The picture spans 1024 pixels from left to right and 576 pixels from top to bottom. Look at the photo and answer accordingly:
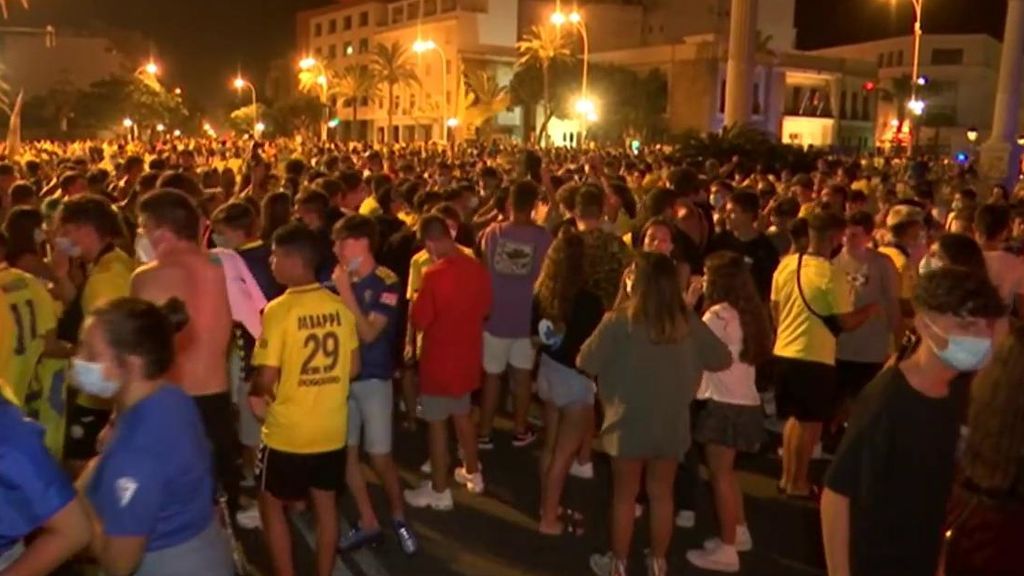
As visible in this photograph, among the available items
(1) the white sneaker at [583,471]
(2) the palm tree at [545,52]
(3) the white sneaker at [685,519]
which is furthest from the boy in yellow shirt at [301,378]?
(2) the palm tree at [545,52]

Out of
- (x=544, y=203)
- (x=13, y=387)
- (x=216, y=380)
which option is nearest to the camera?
(x=13, y=387)

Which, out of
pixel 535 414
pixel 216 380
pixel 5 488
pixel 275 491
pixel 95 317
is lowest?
pixel 535 414

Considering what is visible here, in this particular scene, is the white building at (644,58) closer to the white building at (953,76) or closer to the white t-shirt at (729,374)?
the white building at (953,76)

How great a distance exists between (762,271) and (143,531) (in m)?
6.42

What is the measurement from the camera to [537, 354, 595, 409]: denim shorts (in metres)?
6.64

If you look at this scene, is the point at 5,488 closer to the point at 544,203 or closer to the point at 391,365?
the point at 391,365

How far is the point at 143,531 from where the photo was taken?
306 centimetres

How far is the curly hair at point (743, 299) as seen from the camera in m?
5.95

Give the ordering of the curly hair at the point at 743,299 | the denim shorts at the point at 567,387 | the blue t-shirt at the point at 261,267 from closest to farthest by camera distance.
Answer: the curly hair at the point at 743,299
the blue t-shirt at the point at 261,267
the denim shorts at the point at 567,387

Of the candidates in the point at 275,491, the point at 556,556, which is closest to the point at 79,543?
the point at 275,491

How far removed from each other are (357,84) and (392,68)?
4888 mm

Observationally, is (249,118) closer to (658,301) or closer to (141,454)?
(658,301)

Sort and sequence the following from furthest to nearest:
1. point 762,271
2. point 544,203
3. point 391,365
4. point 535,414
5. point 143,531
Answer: point 544,203
point 535,414
point 762,271
point 391,365
point 143,531

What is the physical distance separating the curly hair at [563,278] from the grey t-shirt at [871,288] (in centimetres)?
190
